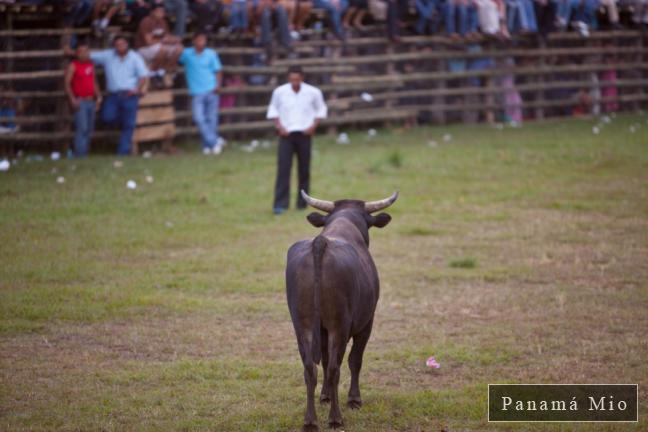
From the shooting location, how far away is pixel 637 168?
58.3ft

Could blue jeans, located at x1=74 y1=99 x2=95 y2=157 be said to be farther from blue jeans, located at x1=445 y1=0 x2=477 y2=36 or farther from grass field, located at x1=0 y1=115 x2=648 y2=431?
blue jeans, located at x1=445 y1=0 x2=477 y2=36

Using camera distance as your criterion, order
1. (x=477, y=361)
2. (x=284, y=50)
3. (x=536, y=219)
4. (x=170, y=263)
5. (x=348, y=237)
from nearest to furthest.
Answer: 1. (x=348, y=237)
2. (x=477, y=361)
3. (x=170, y=263)
4. (x=536, y=219)
5. (x=284, y=50)

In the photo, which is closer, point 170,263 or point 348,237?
point 348,237

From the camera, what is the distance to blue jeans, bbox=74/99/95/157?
1800 centimetres

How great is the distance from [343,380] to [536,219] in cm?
684

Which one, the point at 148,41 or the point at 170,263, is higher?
the point at 148,41

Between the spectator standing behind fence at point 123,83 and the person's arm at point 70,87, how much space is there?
0.68m

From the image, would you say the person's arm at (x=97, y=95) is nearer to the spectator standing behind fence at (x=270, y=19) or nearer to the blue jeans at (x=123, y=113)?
the blue jeans at (x=123, y=113)

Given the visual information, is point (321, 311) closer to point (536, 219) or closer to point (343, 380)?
point (343, 380)

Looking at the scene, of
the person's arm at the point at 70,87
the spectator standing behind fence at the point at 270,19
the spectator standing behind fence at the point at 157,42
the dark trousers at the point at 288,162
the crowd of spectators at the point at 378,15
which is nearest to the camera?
the dark trousers at the point at 288,162

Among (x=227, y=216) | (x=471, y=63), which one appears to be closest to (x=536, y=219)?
(x=227, y=216)

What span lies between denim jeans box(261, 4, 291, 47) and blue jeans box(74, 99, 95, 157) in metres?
4.17

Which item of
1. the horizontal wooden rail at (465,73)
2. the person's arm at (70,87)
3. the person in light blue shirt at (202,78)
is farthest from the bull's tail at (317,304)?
the horizontal wooden rail at (465,73)

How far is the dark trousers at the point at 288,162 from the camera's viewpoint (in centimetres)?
1432
